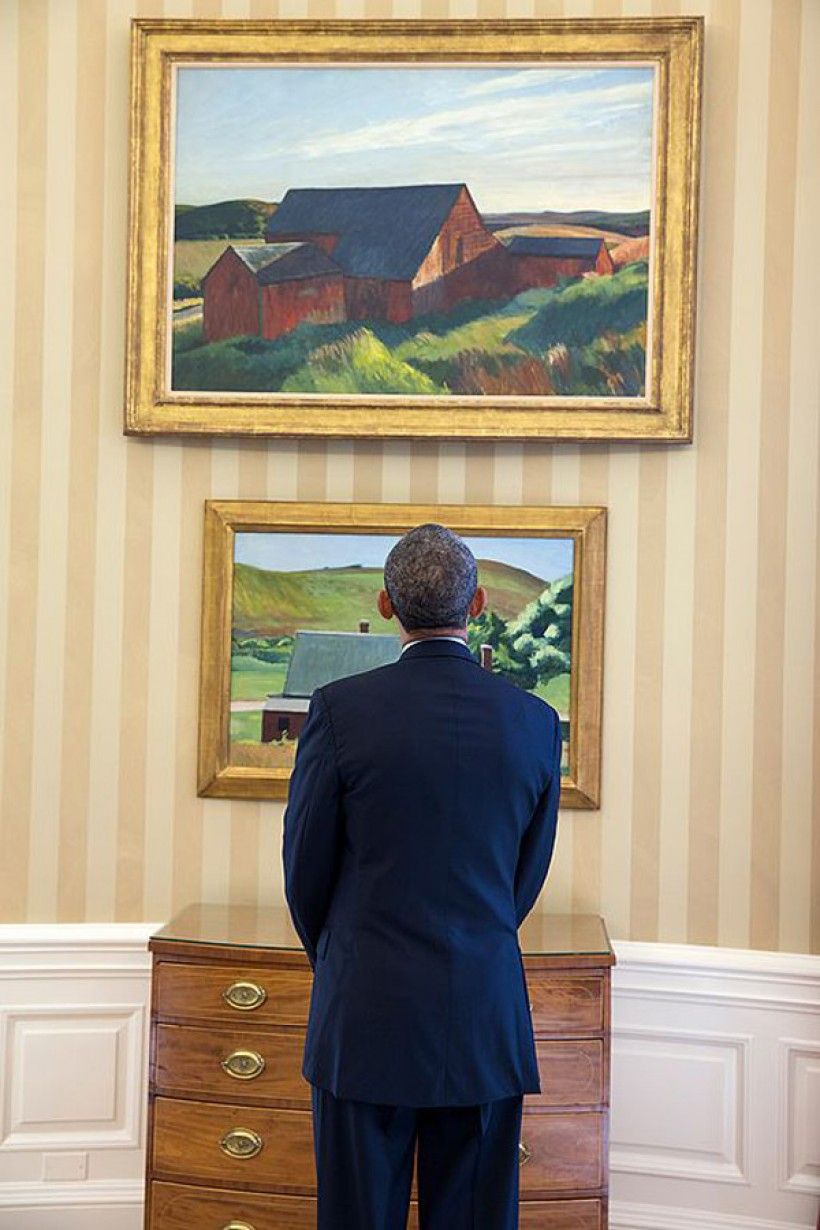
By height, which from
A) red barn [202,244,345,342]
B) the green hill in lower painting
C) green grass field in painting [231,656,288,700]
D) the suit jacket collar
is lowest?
green grass field in painting [231,656,288,700]

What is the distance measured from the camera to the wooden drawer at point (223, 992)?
362cm

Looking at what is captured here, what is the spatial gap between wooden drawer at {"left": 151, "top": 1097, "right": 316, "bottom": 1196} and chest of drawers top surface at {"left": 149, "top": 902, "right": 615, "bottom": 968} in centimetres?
40

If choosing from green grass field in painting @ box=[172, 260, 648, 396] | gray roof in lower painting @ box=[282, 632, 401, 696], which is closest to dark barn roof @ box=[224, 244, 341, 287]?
green grass field in painting @ box=[172, 260, 648, 396]

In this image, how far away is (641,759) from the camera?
161 inches

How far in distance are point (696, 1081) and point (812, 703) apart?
3.75 feet

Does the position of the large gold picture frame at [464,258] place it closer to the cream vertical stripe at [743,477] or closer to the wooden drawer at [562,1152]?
the cream vertical stripe at [743,477]

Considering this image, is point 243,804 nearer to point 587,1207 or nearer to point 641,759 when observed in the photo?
point 641,759

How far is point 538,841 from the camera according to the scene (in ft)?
9.95

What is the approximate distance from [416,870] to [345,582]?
1.53 m

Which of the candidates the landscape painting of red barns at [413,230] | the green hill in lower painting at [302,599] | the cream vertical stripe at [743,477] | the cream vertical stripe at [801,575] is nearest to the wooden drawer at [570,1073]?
the cream vertical stripe at [743,477]

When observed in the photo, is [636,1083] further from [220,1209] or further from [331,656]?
[331,656]

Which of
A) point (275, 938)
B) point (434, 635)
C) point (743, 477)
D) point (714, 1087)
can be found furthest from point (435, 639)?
point (714, 1087)

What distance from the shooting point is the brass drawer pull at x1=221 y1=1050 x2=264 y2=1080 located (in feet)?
11.9

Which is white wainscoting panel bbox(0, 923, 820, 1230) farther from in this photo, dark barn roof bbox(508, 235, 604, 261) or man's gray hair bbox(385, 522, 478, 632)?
dark barn roof bbox(508, 235, 604, 261)
